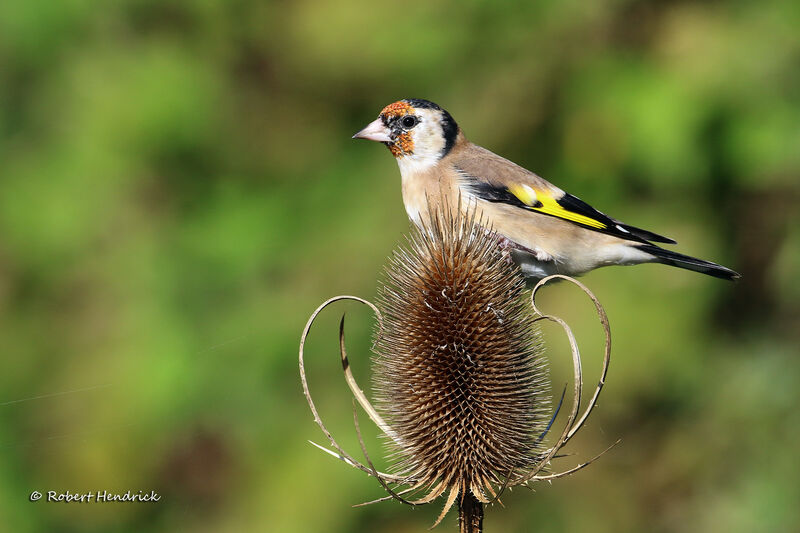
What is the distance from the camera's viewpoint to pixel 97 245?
5070mm

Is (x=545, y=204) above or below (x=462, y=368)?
above

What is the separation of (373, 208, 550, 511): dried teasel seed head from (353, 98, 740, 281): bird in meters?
0.51

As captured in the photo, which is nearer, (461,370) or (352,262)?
(461,370)

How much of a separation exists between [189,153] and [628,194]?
2.69m

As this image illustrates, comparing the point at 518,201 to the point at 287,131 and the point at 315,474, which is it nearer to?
the point at 315,474

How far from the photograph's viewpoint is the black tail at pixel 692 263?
2.80 m

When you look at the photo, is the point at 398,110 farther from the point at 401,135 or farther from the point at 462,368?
the point at 462,368

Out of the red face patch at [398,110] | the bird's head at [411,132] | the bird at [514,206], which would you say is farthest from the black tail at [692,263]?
the red face patch at [398,110]

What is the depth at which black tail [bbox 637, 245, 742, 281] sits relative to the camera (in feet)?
9.18

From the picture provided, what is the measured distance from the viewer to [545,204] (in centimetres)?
314

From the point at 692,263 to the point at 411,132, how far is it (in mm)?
1197

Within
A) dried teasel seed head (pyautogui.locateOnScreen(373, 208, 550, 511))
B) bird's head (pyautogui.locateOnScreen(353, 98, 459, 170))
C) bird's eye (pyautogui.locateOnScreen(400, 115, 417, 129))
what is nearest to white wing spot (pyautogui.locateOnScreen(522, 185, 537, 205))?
bird's head (pyautogui.locateOnScreen(353, 98, 459, 170))

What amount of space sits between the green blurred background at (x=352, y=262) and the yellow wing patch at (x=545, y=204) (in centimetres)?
136

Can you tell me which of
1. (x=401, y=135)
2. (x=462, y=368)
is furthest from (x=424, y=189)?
(x=462, y=368)
